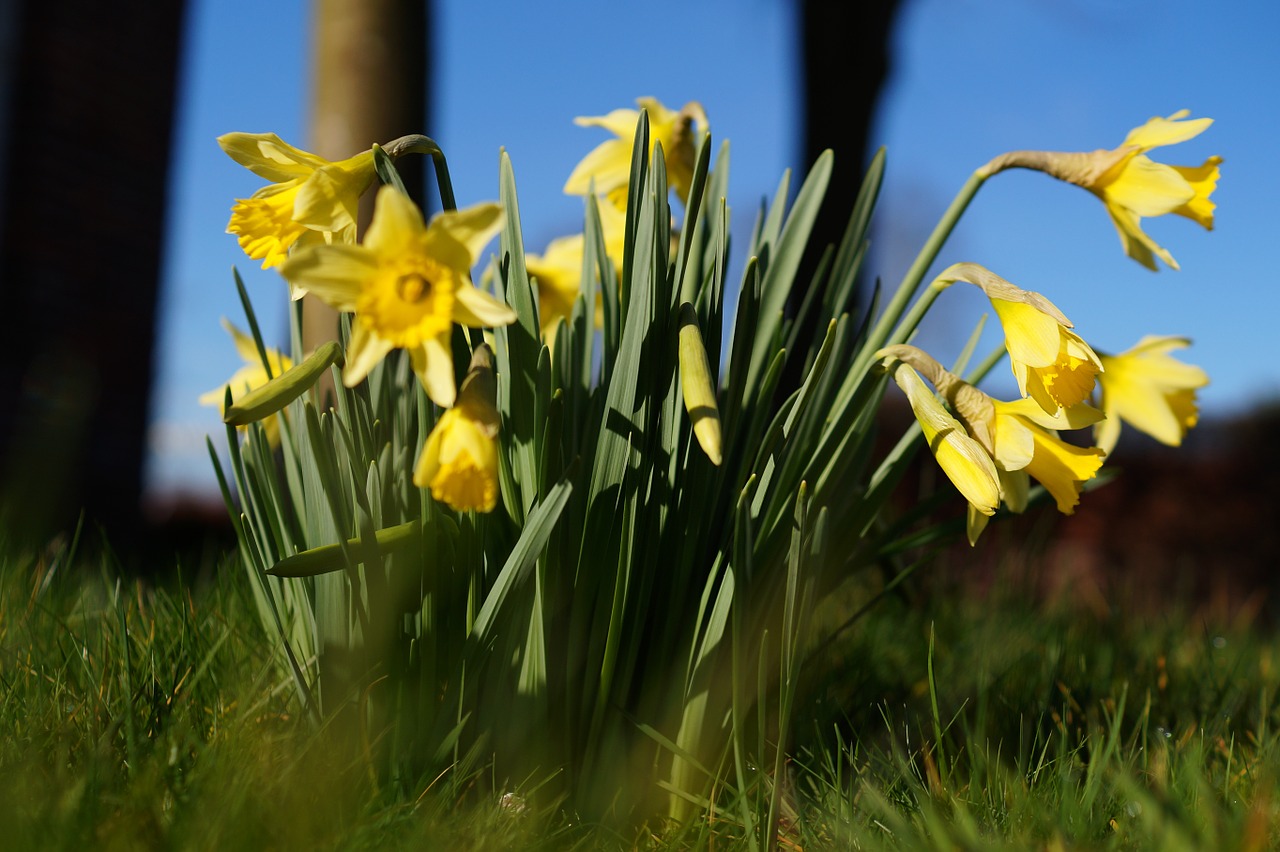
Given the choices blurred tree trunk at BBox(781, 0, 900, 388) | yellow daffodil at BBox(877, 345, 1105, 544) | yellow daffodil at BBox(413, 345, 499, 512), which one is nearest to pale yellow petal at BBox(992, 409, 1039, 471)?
yellow daffodil at BBox(877, 345, 1105, 544)

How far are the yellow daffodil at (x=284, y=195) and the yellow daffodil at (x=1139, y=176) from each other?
2.62 ft

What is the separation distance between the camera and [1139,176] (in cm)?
121

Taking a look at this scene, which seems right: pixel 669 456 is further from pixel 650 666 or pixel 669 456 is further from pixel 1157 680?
pixel 1157 680

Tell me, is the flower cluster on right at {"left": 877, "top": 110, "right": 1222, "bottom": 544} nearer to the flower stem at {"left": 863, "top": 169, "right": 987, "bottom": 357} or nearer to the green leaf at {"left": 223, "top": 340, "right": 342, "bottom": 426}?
the flower stem at {"left": 863, "top": 169, "right": 987, "bottom": 357}

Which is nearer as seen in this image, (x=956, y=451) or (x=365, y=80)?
(x=956, y=451)

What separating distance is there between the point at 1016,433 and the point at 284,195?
861 millimetres

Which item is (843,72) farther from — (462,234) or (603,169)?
(462,234)

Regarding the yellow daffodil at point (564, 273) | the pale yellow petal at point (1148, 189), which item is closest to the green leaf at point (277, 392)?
the yellow daffodil at point (564, 273)

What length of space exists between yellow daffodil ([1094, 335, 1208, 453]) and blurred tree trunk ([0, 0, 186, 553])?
3503 mm

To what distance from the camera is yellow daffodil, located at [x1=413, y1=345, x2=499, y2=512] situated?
2.93 ft

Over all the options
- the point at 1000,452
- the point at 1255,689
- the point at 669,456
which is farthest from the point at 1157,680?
the point at 669,456

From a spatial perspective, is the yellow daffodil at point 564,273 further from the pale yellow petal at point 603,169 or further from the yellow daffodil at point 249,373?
the yellow daffodil at point 249,373

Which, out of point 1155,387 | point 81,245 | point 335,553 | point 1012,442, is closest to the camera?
point 335,553

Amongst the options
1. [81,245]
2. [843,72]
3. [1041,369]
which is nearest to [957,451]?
[1041,369]
